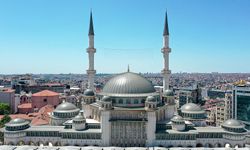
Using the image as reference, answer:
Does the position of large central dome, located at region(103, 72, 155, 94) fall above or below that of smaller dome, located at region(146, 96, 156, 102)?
above

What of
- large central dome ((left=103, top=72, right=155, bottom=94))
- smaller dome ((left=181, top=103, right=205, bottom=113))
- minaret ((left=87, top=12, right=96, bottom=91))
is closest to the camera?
large central dome ((left=103, top=72, right=155, bottom=94))

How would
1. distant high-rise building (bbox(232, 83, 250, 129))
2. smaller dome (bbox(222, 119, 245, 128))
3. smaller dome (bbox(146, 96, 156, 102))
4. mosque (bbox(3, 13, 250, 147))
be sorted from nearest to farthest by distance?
mosque (bbox(3, 13, 250, 147)), smaller dome (bbox(146, 96, 156, 102)), smaller dome (bbox(222, 119, 245, 128)), distant high-rise building (bbox(232, 83, 250, 129))

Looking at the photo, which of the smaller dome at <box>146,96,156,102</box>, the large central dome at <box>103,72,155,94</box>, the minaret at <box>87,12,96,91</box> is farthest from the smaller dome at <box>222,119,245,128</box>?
the minaret at <box>87,12,96,91</box>

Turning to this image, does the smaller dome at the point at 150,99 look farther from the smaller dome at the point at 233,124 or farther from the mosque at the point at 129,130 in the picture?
the smaller dome at the point at 233,124

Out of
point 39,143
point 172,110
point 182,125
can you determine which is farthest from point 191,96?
point 39,143

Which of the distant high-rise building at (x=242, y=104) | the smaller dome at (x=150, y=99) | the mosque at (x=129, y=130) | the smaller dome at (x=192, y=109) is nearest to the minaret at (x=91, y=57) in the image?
the mosque at (x=129, y=130)

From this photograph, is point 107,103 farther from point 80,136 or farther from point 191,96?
point 191,96

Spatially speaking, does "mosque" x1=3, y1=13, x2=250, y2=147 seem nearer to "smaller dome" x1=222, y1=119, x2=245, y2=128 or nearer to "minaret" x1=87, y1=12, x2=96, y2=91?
"smaller dome" x1=222, y1=119, x2=245, y2=128

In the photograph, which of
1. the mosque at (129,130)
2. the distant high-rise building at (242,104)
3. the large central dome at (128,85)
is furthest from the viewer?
the distant high-rise building at (242,104)
